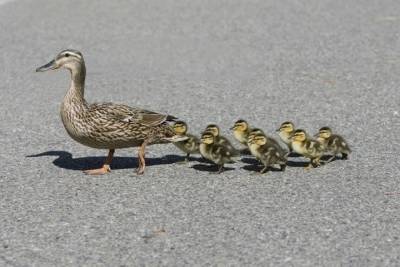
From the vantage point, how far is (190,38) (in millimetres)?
13852

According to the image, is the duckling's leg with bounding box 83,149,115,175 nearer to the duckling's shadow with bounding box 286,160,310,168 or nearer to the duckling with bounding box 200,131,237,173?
the duckling with bounding box 200,131,237,173

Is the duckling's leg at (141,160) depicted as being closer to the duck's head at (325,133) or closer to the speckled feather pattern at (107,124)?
the speckled feather pattern at (107,124)

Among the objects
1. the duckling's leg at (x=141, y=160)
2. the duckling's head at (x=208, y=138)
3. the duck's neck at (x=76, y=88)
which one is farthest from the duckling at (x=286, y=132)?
the duck's neck at (x=76, y=88)

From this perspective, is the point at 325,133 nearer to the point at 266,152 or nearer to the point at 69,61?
the point at 266,152

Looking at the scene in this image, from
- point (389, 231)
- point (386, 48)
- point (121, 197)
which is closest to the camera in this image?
point (389, 231)

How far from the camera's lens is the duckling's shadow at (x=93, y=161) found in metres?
8.58

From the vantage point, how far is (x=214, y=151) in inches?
324

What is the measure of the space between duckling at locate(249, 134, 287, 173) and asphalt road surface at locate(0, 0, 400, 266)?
128 mm

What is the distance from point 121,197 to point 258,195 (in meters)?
1.09

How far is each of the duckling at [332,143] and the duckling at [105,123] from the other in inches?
50.2

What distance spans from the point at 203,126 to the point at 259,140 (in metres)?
1.73

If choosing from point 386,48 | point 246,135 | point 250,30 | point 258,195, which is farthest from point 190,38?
point 258,195

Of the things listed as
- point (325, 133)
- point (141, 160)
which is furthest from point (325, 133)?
point (141, 160)

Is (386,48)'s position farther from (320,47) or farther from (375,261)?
(375,261)
